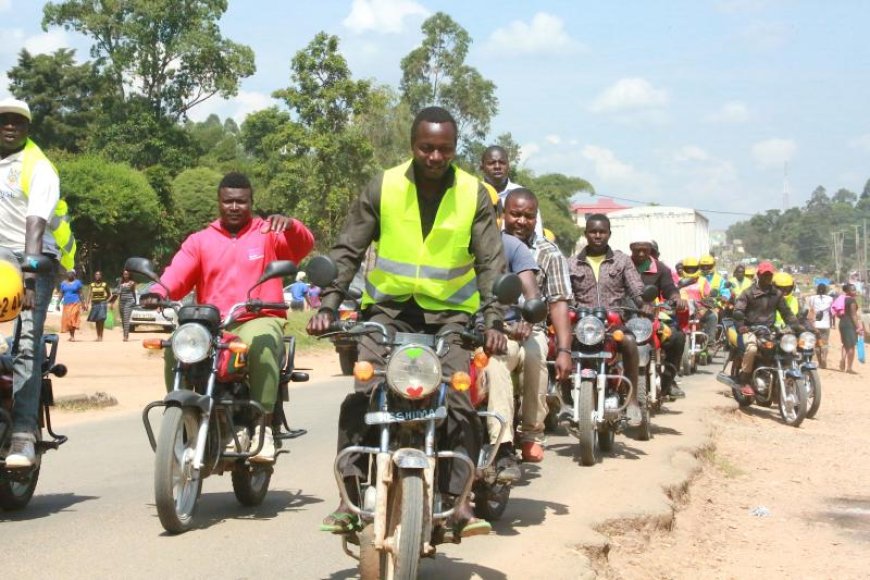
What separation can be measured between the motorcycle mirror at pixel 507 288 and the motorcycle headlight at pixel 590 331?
4292mm

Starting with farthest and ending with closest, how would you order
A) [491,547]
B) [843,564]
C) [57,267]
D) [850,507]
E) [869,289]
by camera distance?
[869,289], [850,507], [843,564], [57,267], [491,547]

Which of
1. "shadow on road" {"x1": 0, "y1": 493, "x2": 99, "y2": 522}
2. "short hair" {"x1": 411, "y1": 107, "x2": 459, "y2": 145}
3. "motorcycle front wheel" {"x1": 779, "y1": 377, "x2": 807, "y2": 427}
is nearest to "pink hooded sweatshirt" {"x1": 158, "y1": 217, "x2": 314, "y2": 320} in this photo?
"shadow on road" {"x1": 0, "y1": 493, "x2": 99, "y2": 522}

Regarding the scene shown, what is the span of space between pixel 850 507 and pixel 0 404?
637 cm

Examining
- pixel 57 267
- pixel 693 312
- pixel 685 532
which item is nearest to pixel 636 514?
pixel 685 532

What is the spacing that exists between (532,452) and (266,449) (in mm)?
1571

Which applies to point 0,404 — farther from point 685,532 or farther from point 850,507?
point 850,507

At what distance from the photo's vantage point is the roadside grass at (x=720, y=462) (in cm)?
978

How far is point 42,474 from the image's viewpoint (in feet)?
25.6

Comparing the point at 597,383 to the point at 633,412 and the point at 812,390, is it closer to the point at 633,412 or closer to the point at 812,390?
the point at 633,412

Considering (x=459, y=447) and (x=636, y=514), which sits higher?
(x=459, y=447)

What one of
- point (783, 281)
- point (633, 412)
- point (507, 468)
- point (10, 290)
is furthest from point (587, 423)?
point (783, 281)

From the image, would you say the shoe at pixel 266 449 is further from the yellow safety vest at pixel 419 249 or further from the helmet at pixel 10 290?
the yellow safety vest at pixel 419 249

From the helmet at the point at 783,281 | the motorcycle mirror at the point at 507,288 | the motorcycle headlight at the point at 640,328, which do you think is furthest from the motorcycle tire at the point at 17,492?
the helmet at the point at 783,281

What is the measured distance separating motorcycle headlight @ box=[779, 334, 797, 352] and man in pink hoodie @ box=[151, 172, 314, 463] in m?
8.59
